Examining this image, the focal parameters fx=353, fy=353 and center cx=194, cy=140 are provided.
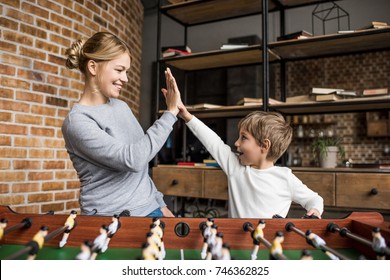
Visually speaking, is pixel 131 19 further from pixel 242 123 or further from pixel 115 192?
pixel 115 192

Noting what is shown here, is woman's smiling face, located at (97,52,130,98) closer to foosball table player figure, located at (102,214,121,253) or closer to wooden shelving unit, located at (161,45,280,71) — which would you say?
foosball table player figure, located at (102,214,121,253)

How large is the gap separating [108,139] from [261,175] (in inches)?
25.7

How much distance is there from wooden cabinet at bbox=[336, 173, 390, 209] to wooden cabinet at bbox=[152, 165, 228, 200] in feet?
2.40

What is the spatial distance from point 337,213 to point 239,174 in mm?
967

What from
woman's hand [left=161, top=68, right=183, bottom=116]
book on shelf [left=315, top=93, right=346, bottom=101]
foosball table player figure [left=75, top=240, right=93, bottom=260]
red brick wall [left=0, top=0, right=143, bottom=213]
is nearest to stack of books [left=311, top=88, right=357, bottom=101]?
book on shelf [left=315, top=93, right=346, bottom=101]

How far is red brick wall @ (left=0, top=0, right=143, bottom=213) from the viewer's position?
221cm

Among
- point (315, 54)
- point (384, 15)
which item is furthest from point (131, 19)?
point (384, 15)

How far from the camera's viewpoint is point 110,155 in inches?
44.9

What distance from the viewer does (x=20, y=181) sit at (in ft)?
7.45

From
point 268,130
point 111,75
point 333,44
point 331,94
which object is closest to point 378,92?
point 331,94

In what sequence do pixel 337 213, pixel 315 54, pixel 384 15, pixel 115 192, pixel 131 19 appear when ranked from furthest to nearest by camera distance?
pixel 384 15
pixel 131 19
pixel 315 54
pixel 337 213
pixel 115 192

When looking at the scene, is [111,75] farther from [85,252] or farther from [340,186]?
[340,186]

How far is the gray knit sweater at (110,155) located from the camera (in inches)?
45.3

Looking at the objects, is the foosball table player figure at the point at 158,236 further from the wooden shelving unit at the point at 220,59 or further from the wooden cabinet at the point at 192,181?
the wooden shelving unit at the point at 220,59
